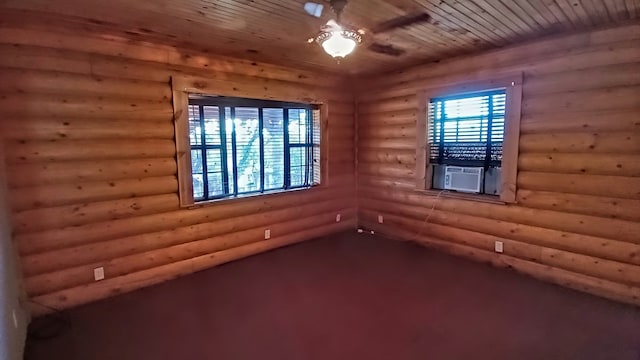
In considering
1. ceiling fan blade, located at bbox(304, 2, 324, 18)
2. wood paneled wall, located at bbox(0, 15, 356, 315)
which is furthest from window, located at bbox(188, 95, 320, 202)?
ceiling fan blade, located at bbox(304, 2, 324, 18)

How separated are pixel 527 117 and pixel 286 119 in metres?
2.80

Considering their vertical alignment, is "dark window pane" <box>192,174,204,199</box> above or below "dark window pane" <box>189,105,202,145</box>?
below

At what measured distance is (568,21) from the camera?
283 centimetres

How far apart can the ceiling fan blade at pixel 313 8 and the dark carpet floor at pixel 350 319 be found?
7.78 ft

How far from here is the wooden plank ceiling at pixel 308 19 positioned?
2.39m

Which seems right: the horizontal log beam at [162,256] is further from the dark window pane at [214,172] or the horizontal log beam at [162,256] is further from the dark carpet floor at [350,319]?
the dark window pane at [214,172]

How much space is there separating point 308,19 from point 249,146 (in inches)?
76.0

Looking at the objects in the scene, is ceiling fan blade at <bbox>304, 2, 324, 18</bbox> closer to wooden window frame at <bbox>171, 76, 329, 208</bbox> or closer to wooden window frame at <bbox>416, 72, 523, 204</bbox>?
wooden window frame at <bbox>171, 76, 329, 208</bbox>

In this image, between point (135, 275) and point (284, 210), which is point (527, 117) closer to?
point (284, 210)

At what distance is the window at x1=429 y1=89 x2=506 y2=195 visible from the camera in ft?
12.4

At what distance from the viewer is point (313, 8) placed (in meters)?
2.39

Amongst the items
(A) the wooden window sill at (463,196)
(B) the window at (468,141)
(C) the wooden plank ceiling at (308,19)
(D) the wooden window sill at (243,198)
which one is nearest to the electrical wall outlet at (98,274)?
(D) the wooden window sill at (243,198)

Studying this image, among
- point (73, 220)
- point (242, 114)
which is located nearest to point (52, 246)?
point (73, 220)

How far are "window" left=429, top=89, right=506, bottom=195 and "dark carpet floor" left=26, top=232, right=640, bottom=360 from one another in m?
1.03
